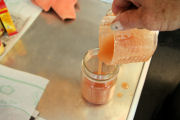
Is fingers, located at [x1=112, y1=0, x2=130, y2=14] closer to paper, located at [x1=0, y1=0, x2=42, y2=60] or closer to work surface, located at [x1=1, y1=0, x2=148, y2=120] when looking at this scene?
work surface, located at [x1=1, y1=0, x2=148, y2=120]

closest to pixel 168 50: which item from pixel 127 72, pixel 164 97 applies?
pixel 164 97

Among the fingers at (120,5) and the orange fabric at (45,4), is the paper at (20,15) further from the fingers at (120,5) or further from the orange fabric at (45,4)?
the fingers at (120,5)

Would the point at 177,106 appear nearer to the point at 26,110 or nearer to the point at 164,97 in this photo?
the point at 164,97

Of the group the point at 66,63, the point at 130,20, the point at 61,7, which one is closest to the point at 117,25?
the point at 130,20

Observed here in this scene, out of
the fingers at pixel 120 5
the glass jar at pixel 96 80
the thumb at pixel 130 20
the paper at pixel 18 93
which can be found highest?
the thumb at pixel 130 20

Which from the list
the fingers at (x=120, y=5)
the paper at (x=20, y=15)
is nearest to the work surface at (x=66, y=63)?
the paper at (x=20, y=15)

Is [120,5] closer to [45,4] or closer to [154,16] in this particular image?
[154,16]

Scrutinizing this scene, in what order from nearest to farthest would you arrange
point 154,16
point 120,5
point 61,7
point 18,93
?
point 154,16 < point 120,5 < point 18,93 < point 61,7
